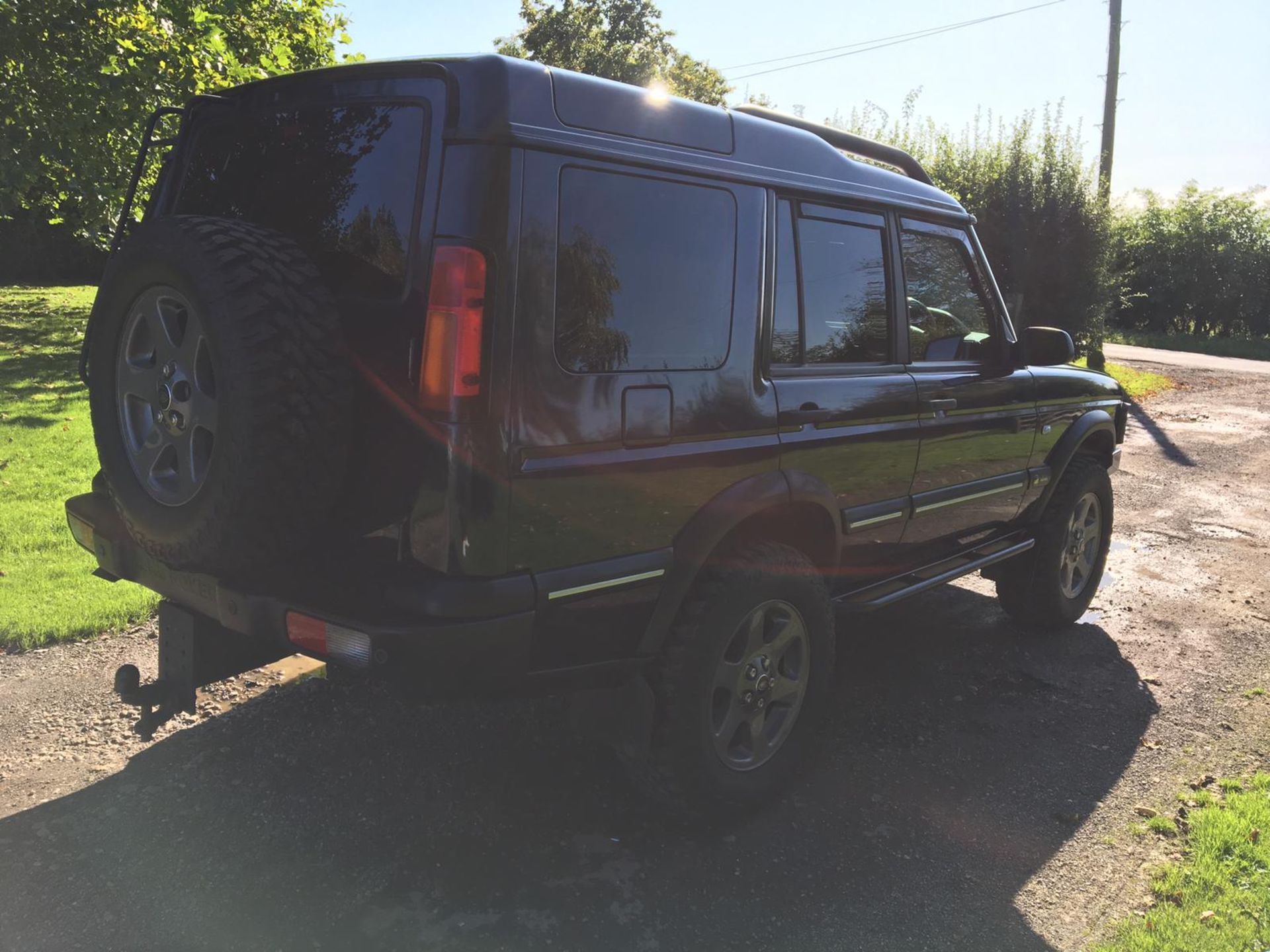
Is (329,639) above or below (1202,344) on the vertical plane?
below

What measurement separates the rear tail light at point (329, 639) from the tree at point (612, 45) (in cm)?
3217

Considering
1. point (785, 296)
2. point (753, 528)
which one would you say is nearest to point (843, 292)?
point (785, 296)

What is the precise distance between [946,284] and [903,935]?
262 centimetres

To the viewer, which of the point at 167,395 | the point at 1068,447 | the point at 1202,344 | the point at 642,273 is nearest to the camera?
the point at 167,395

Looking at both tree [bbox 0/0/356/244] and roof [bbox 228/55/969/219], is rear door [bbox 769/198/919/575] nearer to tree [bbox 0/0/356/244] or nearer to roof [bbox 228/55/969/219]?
roof [bbox 228/55/969/219]

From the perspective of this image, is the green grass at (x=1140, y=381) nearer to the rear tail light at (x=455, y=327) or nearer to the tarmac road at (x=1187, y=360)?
the tarmac road at (x=1187, y=360)

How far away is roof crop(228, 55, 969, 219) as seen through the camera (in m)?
2.31

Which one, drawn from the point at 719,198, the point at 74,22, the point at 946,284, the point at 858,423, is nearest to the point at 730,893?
the point at 858,423

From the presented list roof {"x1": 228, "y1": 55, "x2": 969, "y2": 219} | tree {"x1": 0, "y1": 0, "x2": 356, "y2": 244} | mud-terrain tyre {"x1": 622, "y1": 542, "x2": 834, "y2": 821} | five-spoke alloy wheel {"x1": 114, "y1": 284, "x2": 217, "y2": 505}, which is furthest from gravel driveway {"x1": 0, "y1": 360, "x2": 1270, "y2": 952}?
tree {"x1": 0, "y1": 0, "x2": 356, "y2": 244}

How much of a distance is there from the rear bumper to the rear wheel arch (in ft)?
1.67

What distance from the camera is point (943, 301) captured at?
159 inches

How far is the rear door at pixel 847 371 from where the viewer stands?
10.3 ft

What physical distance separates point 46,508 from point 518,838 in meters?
4.76

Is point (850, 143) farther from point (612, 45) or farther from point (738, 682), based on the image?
point (612, 45)
